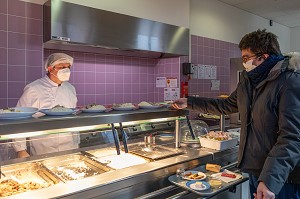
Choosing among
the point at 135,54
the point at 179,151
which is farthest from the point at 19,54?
the point at 179,151

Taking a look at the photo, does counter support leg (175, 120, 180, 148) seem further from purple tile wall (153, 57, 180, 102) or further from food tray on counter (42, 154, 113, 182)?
purple tile wall (153, 57, 180, 102)

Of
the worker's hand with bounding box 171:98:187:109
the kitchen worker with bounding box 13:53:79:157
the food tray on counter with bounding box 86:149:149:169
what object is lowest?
the food tray on counter with bounding box 86:149:149:169

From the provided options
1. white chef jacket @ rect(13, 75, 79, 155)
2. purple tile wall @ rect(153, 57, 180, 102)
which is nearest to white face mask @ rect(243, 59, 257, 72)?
white chef jacket @ rect(13, 75, 79, 155)

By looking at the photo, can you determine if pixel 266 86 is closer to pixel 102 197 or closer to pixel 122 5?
pixel 102 197

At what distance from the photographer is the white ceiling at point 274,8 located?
5.17m

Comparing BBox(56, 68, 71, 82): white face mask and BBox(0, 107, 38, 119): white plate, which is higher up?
BBox(56, 68, 71, 82): white face mask

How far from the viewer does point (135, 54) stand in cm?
418

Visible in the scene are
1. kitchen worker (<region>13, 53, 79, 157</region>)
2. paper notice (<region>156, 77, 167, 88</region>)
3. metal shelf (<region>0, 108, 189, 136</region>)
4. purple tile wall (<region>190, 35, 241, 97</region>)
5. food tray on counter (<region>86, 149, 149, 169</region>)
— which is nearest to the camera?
metal shelf (<region>0, 108, 189, 136</region>)

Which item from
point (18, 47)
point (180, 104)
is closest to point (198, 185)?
point (180, 104)

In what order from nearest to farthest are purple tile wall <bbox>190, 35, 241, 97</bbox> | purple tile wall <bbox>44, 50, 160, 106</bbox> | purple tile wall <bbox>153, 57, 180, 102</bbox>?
purple tile wall <bbox>44, 50, 160, 106</bbox> < purple tile wall <bbox>153, 57, 180, 102</bbox> < purple tile wall <bbox>190, 35, 241, 97</bbox>

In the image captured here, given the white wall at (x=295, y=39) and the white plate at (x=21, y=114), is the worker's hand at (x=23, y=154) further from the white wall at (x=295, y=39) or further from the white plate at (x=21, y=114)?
the white wall at (x=295, y=39)

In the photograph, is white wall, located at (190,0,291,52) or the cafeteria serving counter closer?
the cafeteria serving counter

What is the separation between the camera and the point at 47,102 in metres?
2.90

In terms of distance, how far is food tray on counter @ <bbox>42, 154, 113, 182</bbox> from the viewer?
1785 mm
